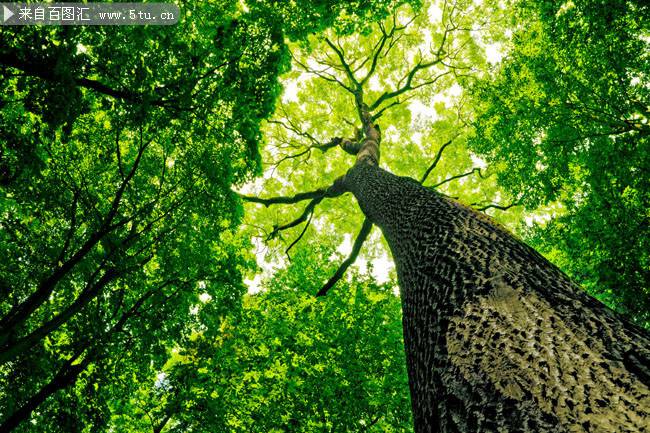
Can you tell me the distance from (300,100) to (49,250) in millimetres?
11079

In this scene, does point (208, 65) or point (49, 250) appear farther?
point (49, 250)

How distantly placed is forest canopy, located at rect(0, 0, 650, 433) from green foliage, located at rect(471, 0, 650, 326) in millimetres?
40

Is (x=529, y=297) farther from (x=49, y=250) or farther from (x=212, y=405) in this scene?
(x=212, y=405)

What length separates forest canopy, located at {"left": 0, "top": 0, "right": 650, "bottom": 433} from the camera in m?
4.63

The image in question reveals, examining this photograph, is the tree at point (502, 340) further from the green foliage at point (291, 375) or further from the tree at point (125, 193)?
the green foliage at point (291, 375)

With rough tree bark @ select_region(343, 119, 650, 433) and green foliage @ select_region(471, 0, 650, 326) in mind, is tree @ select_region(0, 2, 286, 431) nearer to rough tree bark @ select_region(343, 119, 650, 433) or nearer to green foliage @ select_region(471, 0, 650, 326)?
rough tree bark @ select_region(343, 119, 650, 433)

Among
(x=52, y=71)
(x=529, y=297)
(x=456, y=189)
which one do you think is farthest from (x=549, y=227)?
(x=52, y=71)

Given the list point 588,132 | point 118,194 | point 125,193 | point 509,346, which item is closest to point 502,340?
point 509,346

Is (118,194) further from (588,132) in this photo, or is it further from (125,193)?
(588,132)

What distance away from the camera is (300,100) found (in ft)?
47.5

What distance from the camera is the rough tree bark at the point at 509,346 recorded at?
1277 millimetres

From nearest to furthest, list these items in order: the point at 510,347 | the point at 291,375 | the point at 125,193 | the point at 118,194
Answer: the point at 510,347
the point at 118,194
the point at 125,193
the point at 291,375

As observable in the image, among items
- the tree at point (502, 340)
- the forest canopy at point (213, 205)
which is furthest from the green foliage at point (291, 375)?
the tree at point (502, 340)

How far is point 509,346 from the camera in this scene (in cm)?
165
